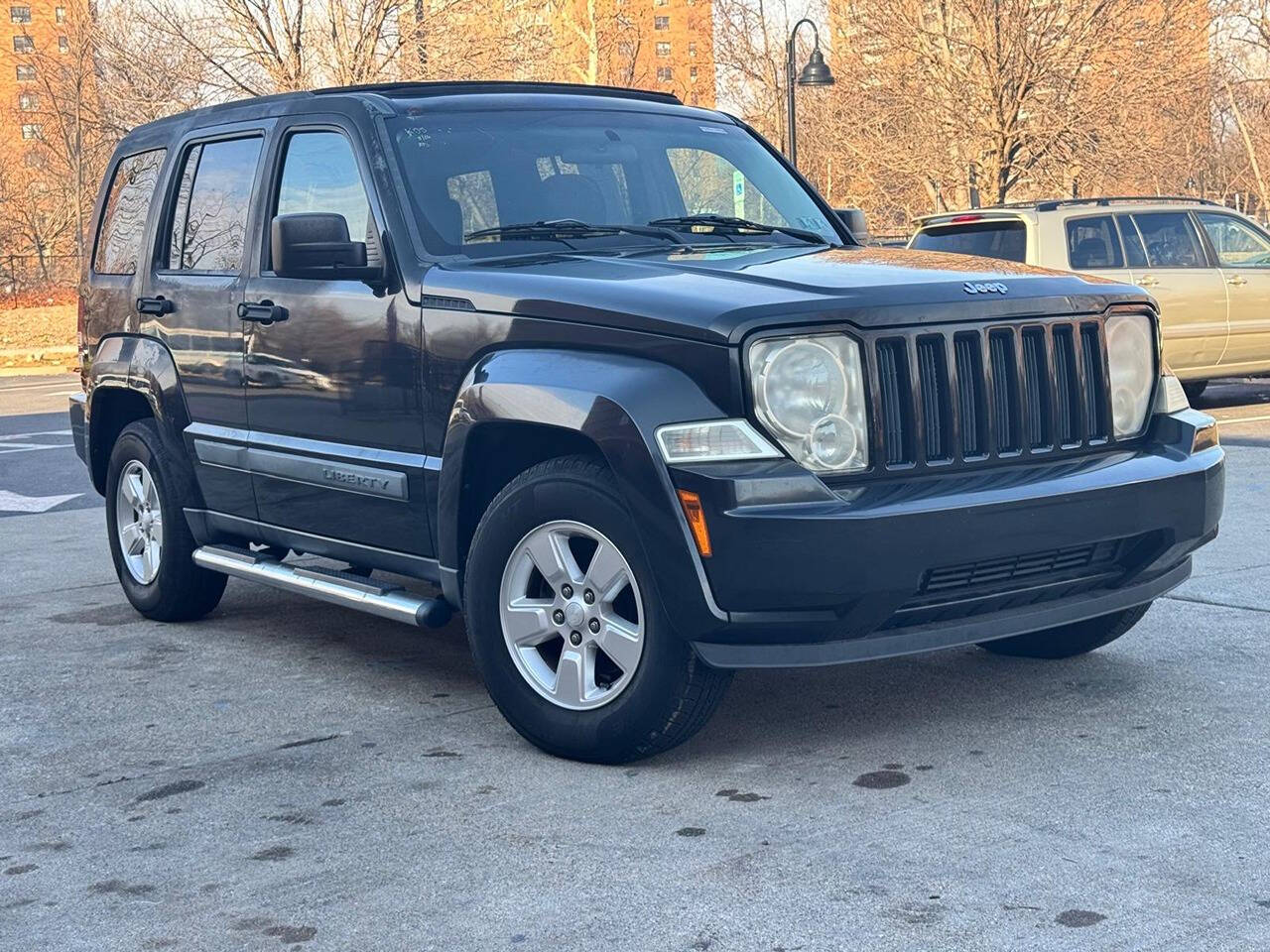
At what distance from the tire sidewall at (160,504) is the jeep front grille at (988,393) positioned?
10.8 feet

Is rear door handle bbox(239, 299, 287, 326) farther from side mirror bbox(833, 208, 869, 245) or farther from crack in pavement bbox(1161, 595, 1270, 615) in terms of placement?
crack in pavement bbox(1161, 595, 1270, 615)

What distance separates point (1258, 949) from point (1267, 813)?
0.87 metres

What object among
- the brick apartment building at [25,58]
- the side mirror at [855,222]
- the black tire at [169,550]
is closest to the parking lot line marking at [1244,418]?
the side mirror at [855,222]

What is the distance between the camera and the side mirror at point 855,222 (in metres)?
6.55

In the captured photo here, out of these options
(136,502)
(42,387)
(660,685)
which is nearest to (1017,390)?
(660,685)

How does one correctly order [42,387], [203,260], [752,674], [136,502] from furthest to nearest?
[42,387] < [136,502] < [203,260] < [752,674]

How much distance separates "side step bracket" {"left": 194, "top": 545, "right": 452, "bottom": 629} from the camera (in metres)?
5.25

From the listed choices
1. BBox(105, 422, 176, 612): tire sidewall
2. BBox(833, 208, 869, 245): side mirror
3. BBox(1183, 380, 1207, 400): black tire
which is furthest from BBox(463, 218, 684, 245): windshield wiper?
BBox(1183, 380, 1207, 400): black tire

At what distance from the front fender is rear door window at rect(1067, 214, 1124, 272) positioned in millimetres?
10064

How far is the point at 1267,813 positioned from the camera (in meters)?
4.11

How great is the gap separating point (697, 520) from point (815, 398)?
0.45 meters

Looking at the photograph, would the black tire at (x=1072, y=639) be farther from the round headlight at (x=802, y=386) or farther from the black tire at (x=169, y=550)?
the black tire at (x=169, y=550)

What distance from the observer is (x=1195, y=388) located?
1545 centimetres

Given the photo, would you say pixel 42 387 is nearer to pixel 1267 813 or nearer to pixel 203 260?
pixel 203 260
